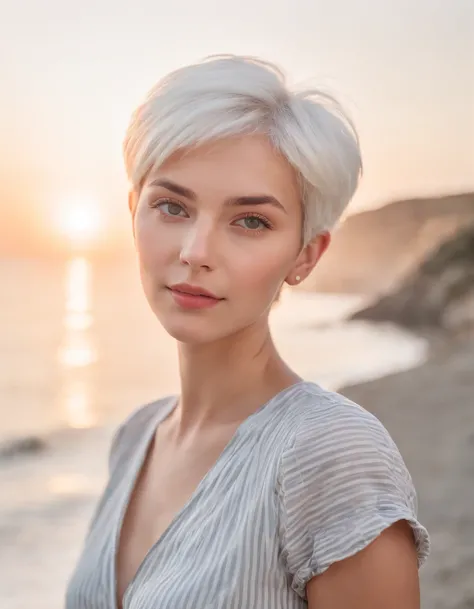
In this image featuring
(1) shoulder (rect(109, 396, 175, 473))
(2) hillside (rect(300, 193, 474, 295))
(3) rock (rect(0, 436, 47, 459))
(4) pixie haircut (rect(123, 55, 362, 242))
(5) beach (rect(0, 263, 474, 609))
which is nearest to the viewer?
(4) pixie haircut (rect(123, 55, 362, 242))

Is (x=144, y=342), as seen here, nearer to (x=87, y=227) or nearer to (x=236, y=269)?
(x=87, y=227)

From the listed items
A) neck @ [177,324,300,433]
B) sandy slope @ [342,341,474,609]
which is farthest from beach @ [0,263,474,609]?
neck @ [177,324,300,433]

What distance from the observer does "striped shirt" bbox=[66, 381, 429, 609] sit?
610 millimetres

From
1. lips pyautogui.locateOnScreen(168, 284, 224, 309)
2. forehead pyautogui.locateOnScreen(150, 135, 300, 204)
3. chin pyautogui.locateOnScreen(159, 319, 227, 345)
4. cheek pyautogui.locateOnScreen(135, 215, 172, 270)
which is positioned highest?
forehead pyautogui.locateOnScreen(150, 135, 300, 204)

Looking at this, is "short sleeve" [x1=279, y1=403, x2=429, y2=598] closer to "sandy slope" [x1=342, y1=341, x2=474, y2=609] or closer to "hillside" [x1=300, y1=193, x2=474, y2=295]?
"sandy slope" [x1=342, y1=341, x2=474, y2=609]

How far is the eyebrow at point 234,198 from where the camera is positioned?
70 centimetres

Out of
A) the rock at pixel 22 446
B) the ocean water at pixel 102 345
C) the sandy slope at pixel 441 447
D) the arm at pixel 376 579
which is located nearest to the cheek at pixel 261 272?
the arm at pixel 376 579

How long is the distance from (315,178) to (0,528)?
1964 millimetres

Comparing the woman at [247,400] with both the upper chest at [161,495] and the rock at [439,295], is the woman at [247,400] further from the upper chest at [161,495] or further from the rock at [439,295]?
the rock at [439,295]

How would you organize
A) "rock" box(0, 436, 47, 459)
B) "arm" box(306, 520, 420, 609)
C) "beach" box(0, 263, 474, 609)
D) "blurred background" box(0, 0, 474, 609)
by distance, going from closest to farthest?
"arm" box(306, 520, 420, 609)
"blurred background" box(0, 0, 474, 609)
"beach" box(0, 263, 474, 609)
"rock" box(0, 436, 47, 459)

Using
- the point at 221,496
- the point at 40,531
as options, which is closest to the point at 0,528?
the point at 40,531

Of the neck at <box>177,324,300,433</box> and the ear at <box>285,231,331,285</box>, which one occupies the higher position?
the ear at <box>285,231,331,285</box>

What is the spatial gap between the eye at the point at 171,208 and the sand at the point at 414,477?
A: 1.26 m

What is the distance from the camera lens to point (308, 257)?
77 centimetres
